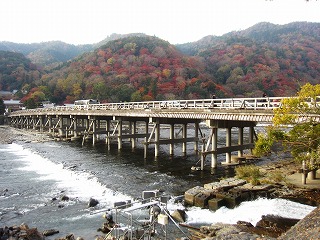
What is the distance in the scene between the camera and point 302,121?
1452 cm

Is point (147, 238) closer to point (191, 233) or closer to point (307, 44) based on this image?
point (191, 233)

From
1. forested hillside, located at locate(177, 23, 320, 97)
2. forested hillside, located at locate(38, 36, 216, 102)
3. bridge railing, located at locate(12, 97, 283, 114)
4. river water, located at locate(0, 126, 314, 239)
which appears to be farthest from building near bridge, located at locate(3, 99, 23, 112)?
river water, located at locate(0, 126, 314, 239)

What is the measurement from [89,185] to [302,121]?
12691 millimetres

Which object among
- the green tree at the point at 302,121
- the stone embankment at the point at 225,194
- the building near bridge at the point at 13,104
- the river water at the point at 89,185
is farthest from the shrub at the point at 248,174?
the building near bridge at the point at 13,104

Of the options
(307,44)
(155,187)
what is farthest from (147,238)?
(307,44)

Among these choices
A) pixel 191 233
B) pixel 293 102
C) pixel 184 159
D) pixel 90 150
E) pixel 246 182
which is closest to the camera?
pixel 191 233

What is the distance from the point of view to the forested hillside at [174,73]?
268ft

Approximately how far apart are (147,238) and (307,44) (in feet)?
424

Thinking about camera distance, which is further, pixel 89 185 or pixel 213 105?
pixel 213 105

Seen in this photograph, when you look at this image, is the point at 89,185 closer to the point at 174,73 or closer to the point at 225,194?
the point at 225,194

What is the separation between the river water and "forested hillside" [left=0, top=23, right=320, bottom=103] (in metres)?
47.8

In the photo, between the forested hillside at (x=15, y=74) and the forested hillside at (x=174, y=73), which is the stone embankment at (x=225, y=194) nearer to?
the forested hillside at (x=174, y=73)

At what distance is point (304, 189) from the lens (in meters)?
15.1

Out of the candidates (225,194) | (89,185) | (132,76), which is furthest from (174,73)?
(225,194)
